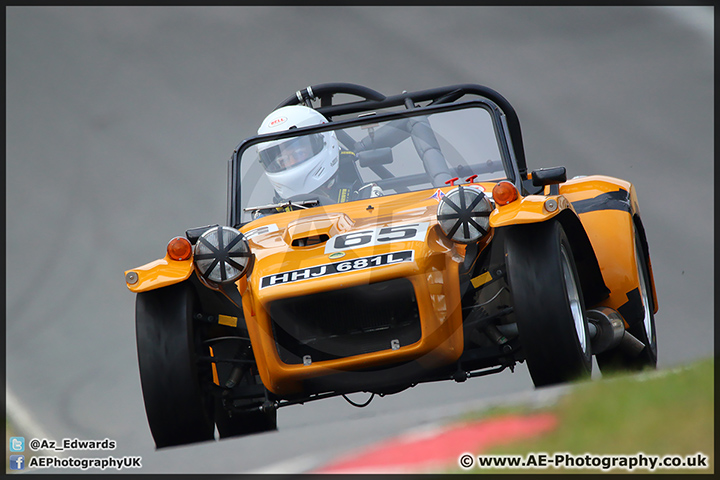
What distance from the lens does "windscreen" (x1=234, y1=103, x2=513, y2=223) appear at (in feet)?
18.6

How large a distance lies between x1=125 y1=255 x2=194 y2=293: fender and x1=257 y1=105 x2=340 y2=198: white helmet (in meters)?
1.34

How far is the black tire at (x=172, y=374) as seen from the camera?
440 centimetres

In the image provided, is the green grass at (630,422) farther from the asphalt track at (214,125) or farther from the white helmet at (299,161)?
the asphalt track at (214,125)

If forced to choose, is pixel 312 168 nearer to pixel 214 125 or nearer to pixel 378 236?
pixel 378 236

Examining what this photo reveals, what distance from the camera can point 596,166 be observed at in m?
10.3

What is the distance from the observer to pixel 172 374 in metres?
4.39

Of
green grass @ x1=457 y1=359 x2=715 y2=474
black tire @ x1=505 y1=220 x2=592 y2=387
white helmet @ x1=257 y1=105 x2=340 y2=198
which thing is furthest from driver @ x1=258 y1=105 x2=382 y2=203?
green grass @ x1=457 y1=359 x2=715 y2=474

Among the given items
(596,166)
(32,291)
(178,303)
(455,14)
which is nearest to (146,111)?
(32,291)

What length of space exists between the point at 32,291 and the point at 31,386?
1.49 m

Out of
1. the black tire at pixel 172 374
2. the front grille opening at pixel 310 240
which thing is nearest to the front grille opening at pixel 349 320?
the front grille opening at pixel 310 240

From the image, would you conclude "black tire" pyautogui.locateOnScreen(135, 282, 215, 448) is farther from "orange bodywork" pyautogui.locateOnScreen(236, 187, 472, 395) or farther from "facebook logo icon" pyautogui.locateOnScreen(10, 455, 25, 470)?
"facebook logo icon" pyautogui.locateOnScreen(10, 455, 25, 470)

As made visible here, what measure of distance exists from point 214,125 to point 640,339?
7.53 m

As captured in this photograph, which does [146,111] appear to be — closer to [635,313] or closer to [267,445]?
[635,313]

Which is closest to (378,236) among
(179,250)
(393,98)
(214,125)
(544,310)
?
(544,310)
